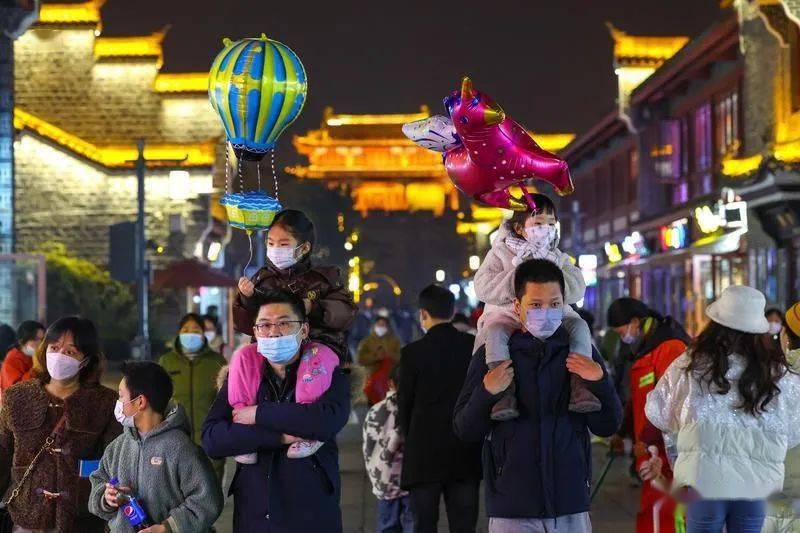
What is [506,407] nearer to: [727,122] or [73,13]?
[727,122]

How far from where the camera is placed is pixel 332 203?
6072cm

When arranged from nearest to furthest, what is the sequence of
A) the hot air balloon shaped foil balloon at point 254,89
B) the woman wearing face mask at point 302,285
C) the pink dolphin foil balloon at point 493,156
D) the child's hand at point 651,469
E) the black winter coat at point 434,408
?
the woman wearing face mask at point 302,285, the child's hand at point 651,469, the pink dolphin foil balloon at point 493,156, the hot air balloon shaped foil balloon at point 254,89, the black winter coat at point 434,408

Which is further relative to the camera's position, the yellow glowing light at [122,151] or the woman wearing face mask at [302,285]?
the yellow glowing light at [122,151]

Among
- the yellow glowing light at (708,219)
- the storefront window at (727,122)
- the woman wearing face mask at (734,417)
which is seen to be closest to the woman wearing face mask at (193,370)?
the woman wearing face mask at (734,417)

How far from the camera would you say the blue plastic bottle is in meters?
5.21

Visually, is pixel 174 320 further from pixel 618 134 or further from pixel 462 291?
pixel 462 291

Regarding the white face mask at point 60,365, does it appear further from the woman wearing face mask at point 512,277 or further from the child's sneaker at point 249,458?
the woman wearing face mask at point 512,277

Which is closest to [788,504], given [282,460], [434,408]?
[434,408]

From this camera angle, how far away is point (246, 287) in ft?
18.9

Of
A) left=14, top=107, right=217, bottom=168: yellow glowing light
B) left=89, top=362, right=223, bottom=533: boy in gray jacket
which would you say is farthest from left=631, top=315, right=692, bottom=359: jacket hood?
left=14, top=107, right=217, bottom=168: yellow glowing light

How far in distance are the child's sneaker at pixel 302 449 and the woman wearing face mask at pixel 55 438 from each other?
4.18ft

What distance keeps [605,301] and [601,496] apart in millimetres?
33490

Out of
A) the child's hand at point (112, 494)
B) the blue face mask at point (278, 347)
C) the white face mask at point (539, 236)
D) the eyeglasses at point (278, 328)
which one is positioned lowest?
the child's hand at point (112, 494)

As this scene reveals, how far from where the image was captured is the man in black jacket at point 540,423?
5.39 m
